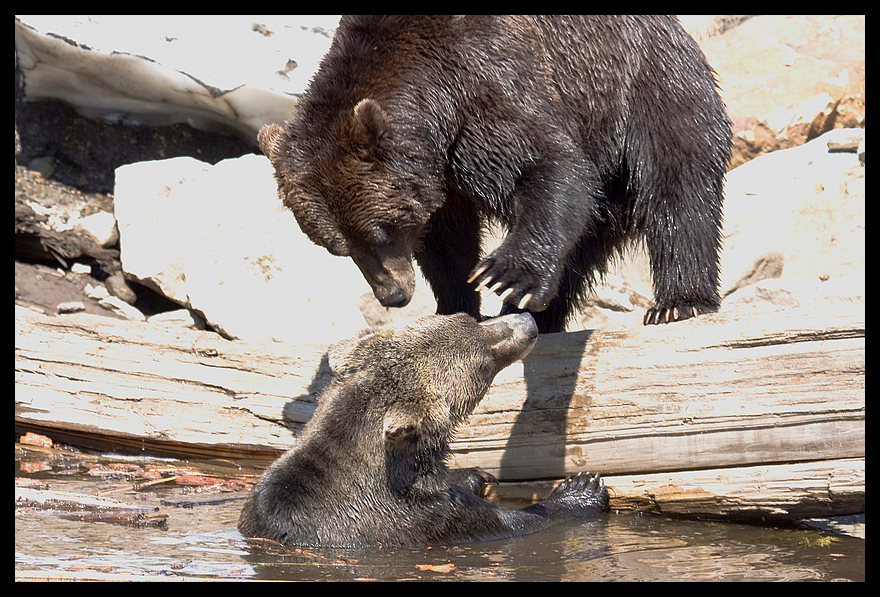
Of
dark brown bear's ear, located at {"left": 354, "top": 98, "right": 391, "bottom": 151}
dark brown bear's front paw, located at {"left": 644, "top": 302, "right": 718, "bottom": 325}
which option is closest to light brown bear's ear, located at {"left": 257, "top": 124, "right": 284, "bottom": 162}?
dark brown bear's ear, located at {"left": 354, "top": 98, "right": 391, "bottom": 151}

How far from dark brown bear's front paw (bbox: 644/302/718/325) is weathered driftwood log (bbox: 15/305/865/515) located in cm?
31

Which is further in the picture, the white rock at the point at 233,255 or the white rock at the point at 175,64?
the white rock at the point at 175,64

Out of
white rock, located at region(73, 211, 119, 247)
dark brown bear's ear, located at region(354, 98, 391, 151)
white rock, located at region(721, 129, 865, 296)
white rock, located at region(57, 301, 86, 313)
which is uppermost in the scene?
dark brown bear's ear, located at region(354, 98, 391, 151)

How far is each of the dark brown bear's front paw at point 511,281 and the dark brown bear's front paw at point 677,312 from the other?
845 mm

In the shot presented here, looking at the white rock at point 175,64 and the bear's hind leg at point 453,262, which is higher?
the white rock at point 175,64

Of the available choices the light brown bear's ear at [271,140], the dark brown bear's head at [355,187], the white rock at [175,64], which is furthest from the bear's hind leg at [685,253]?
the white rock at [175,64]

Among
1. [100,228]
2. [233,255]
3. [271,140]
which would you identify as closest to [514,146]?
[271,140]

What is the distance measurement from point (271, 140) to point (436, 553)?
249 cm

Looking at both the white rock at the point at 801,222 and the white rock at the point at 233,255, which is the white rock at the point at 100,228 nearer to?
the white rock at the point at 233,255

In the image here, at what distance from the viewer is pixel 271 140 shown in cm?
525

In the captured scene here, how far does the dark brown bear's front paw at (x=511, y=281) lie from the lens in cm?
488

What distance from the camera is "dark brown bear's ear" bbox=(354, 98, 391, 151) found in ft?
15.2

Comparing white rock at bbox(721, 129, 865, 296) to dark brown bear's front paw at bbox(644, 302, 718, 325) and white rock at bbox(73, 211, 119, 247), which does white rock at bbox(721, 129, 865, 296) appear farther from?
white rock at bbox(73, 211, 119, 247)

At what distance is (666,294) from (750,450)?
3.82 feet
